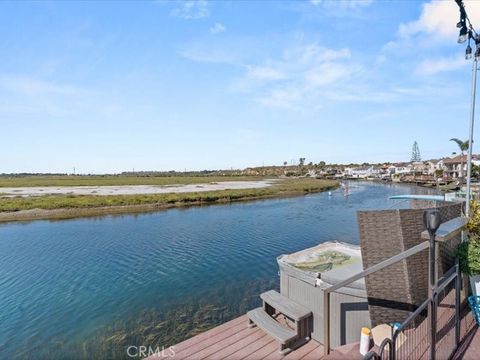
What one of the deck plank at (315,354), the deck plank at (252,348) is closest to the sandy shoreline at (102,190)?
the deck plank at (252,348)

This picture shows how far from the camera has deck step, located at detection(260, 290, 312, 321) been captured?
6.25 m

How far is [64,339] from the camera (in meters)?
8.84

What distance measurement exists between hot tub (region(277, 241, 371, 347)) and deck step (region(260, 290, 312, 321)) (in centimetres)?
15

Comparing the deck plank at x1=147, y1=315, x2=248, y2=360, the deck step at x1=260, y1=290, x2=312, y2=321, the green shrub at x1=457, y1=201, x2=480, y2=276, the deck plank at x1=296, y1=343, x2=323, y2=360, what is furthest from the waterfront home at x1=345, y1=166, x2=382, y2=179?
the deck plank at x1=296, y1=343, x2=323, y2=360

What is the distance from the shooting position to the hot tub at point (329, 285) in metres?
5.73

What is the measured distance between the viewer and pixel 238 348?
602 cm

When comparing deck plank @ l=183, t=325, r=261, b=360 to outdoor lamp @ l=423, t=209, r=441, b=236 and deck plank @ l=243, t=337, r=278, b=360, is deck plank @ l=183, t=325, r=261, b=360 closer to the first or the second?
deck plank @ l=243, t=337, r=278, b=360

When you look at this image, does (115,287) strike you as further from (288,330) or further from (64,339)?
(288,330)

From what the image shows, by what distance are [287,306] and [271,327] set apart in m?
0.64

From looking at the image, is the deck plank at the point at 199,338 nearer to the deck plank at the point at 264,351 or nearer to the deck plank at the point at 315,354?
the deck plank at the point at 264,351

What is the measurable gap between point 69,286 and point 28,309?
2.10m

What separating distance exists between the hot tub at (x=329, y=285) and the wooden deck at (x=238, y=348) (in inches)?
24.3

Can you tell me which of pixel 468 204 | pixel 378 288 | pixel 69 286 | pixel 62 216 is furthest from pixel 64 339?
pixel 62 216

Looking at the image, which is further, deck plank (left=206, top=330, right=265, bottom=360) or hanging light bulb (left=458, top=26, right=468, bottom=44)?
hanging light bulb (left=458, top=26, right=468, bottom=44)
